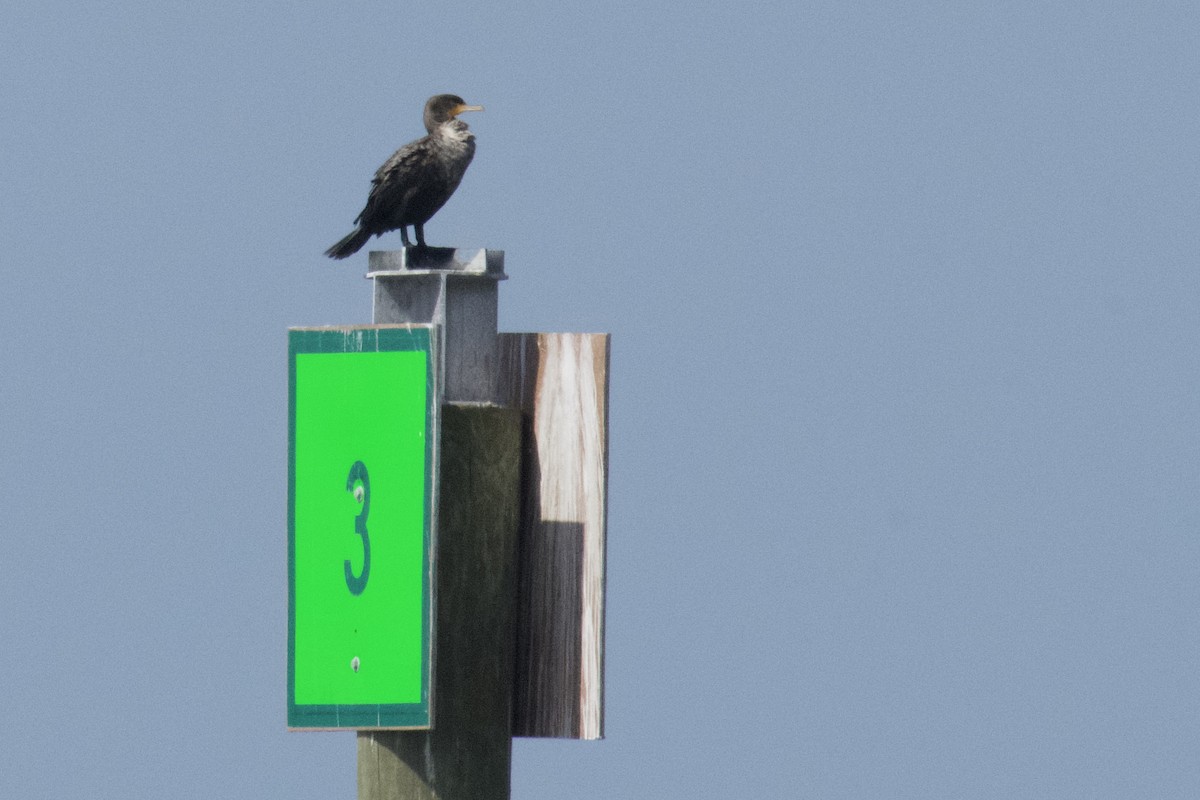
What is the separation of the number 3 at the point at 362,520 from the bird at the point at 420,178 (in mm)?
1392

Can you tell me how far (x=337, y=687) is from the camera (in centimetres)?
1006

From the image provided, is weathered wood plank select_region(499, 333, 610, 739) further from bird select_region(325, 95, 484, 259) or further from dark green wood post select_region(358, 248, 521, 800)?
bird select_region(325, 95, 484, 259)

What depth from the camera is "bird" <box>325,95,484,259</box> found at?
10984 millimetres

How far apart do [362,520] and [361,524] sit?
16 mm

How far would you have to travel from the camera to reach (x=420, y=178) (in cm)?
A: 1099

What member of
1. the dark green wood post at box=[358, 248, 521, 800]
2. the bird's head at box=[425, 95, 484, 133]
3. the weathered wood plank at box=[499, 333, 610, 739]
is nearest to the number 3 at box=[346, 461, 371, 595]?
the dark green wood post at box=[358, 248, 521, 800]

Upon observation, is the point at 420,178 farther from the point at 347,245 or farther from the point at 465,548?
the point at 465,548

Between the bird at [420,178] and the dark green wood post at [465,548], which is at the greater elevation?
the bird at [420,178]

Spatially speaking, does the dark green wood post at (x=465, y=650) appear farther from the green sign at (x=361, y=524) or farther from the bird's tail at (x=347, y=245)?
the bird's tail at (x=347, y=245)

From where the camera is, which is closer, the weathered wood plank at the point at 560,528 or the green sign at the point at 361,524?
the green sign at the point at 361,524

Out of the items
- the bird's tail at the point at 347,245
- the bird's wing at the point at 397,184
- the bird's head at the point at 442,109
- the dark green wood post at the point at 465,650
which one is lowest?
the dark green wood post at the point at 465,650

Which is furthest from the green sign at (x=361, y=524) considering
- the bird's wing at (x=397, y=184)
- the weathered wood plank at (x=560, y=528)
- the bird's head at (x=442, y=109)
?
the bird's head at (x=442, y=109)

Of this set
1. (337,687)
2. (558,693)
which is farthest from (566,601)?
(337,687)

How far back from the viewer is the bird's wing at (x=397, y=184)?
10977mm
